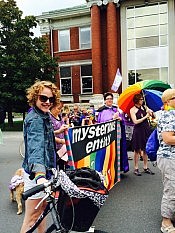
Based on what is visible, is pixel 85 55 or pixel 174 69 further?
pixel 85 55

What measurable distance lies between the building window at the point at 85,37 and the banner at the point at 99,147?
21944 millimetres

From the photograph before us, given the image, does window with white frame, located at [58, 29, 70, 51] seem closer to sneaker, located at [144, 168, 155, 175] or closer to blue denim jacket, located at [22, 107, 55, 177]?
sneaker, located at [144, 168, 155, 175]

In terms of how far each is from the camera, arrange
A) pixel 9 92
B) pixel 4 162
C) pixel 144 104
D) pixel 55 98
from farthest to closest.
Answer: pixel 9 92, pixel 4 162, pixel 144 104, pixel 55 98

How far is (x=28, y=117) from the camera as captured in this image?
8.36 ft

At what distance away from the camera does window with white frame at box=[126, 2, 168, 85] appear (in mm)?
21656

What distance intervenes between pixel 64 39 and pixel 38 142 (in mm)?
26038

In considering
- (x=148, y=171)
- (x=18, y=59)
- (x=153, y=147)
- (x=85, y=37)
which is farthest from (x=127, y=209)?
(x=85, y=37)

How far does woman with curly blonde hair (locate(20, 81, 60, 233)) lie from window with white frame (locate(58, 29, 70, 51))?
25.5m

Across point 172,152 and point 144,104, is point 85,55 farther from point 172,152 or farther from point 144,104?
point 172,152

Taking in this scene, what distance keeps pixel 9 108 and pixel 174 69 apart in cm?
1182

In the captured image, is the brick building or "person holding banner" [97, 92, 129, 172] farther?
the brick building

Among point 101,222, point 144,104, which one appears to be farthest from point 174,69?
point 101,222

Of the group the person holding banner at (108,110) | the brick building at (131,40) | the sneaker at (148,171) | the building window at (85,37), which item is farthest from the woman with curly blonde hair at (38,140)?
the building window at (85,37)

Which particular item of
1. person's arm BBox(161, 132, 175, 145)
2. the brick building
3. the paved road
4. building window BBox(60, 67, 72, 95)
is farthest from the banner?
building window BBox(60, 67, 72, 95)
